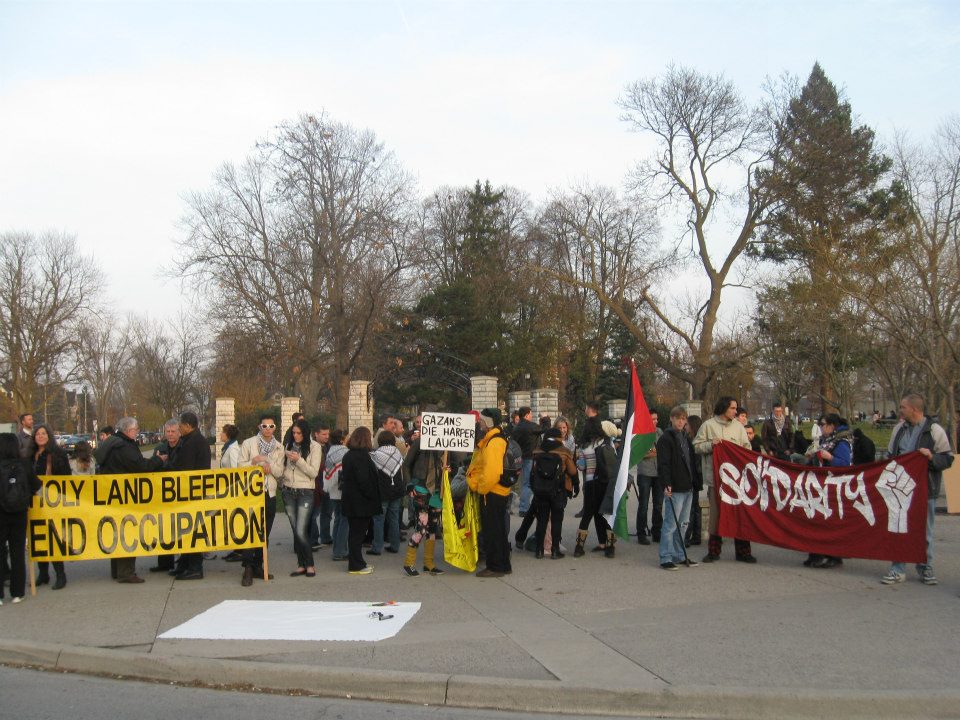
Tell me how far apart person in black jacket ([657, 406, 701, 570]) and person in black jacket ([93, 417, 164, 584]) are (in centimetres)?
583

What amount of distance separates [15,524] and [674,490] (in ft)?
22.7

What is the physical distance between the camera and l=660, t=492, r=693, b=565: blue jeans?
10.2 meters

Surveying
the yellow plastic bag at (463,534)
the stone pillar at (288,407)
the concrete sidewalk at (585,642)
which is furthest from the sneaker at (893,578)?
the stone pillar at (288,407)

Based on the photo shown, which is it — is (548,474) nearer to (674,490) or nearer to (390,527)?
(674,490)

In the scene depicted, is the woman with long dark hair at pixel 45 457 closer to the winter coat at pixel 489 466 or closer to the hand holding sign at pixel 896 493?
the winter coat at pixel 489 466

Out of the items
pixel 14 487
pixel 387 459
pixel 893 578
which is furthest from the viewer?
pixel 387 459

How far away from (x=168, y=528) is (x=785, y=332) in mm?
28948

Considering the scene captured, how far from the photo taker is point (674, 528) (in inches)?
402

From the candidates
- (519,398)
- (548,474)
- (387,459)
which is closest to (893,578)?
(548,474)

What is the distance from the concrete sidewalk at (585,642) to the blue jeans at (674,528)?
0.29m

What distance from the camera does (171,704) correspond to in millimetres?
6031

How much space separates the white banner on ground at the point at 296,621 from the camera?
24.3 ft

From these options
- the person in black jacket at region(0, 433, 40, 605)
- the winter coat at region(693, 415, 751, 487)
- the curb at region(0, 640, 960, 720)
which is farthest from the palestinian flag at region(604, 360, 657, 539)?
the person in black jacket at region(0, 433, 40, 605)

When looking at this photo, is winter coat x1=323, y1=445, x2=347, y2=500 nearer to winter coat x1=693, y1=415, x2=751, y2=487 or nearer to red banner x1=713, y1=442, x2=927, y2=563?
winter coat x1=693, y1=415, x2=751, y2=487
